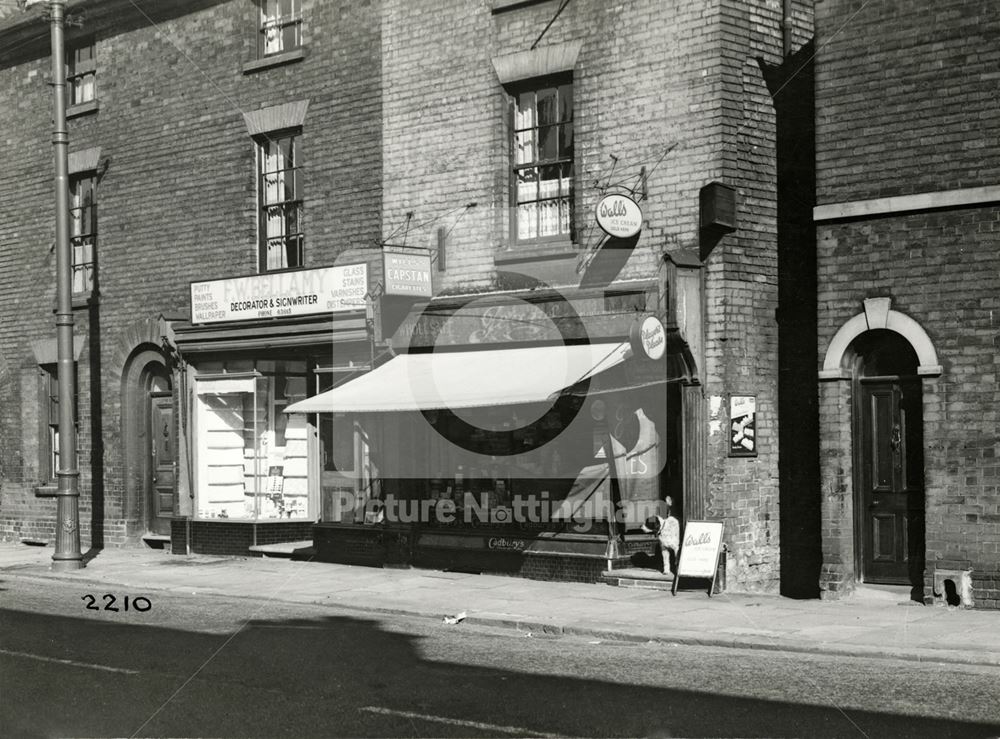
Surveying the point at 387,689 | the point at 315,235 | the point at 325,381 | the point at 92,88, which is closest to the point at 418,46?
the point at 315,235

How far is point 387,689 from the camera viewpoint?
356 inches

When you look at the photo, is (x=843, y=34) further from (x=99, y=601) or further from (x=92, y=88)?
(x=92, y=88)

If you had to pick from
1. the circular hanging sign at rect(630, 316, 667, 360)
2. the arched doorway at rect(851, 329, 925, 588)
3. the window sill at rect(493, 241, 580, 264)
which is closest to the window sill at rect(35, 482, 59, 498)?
the window sill at rect(493, 241, 580, 264)

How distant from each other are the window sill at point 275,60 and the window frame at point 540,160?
396cm

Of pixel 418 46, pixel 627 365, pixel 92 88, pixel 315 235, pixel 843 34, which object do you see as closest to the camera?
pixel 843 34

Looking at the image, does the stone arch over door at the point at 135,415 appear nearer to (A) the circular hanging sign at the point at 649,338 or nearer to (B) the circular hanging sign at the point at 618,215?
(B) the circular hanging sign at the point at 618,215

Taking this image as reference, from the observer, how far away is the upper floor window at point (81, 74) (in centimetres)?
2158

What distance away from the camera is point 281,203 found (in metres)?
19.1

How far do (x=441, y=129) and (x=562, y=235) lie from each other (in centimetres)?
240

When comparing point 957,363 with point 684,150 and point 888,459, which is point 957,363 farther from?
point 684,150

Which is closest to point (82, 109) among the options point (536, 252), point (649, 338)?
point (536, 252)

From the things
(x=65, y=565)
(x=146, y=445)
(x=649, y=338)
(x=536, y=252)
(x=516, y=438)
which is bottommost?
(x=65, y=565)

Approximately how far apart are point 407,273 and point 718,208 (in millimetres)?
4501

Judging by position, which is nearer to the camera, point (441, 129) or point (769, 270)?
point (769, 270)
